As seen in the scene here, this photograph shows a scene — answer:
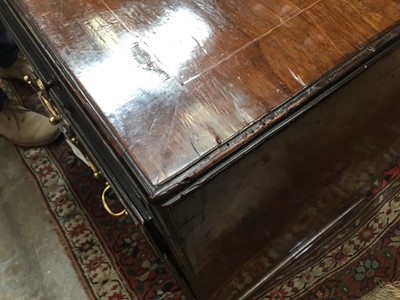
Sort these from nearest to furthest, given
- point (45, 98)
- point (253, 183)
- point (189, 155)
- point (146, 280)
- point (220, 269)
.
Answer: point (189, 155) < point (253, 183) < point (220, 269) < point (45, 98) < point (146, 280)

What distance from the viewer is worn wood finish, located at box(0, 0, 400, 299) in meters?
0.52

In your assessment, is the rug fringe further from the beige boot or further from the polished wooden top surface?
the beige boot

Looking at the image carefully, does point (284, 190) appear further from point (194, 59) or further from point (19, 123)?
point (19, 123)

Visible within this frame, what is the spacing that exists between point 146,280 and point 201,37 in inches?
29.8

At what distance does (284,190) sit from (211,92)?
267 mm

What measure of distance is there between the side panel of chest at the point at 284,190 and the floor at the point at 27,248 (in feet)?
1.60

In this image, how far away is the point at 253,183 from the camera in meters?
0.63

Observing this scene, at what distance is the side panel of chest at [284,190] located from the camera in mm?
578

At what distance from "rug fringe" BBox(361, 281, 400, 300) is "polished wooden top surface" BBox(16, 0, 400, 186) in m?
0.67

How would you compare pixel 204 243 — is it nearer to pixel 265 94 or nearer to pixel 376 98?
pixel 265 94

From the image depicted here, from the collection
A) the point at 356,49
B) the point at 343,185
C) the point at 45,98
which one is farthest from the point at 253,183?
the point at 45,98

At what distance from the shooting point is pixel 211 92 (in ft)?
1.81

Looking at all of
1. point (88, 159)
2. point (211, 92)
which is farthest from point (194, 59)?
point (88, 159)

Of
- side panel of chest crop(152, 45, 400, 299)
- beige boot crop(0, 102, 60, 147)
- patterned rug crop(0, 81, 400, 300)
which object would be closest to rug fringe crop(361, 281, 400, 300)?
patterned rug crop(0, 81, 400, 300)
